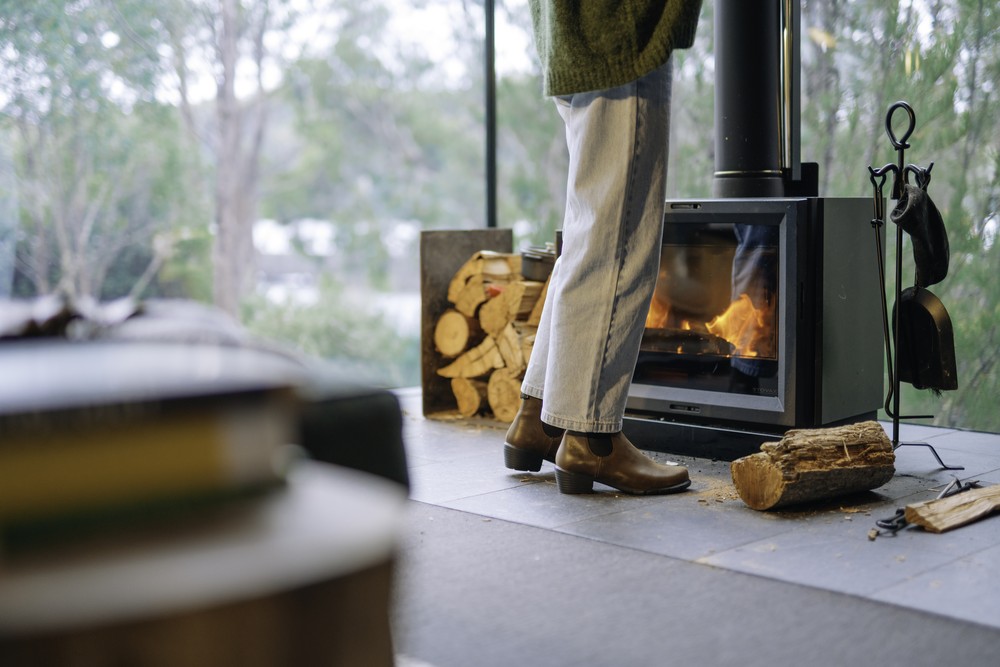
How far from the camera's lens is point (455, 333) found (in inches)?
142

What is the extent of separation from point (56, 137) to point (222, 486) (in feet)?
13.4

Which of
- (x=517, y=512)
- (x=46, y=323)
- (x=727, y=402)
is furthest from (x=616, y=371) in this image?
(x=46, y=323)

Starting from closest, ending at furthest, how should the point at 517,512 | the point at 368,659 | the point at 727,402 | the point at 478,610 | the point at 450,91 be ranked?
the point at 368,659
the point at 478,610
the point at 517,512
the point at 727,402
the point at 450,91

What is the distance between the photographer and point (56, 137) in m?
4.27

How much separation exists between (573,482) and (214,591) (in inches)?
72.2

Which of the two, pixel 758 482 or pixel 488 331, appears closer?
pixel 758 482

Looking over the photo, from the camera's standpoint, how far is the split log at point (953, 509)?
2.07 metres

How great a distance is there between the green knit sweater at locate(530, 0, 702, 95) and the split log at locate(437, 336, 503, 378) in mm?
1392

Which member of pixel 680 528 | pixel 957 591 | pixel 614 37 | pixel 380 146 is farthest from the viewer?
pixel 380 146

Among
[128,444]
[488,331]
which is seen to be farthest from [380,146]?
[128,444]

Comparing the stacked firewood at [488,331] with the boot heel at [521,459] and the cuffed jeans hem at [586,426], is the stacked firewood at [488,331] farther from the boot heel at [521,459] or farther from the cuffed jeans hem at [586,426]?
the cuffed jeans hem at [586,426]

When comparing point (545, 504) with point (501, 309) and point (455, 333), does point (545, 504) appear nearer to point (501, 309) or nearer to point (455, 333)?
point (501, 309)

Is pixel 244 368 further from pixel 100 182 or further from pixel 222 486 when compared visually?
pixel 100 182

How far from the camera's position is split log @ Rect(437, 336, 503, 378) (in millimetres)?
3512
